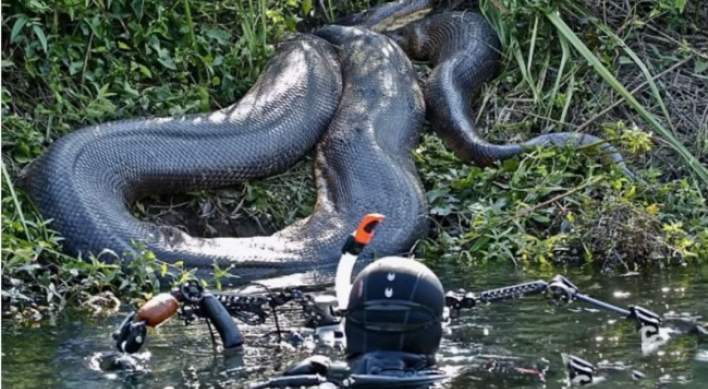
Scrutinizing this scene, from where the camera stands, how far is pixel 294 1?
37.7 feet

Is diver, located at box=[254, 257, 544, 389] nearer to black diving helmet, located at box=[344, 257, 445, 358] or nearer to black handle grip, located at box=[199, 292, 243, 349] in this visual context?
black diving helmet, located at box=[344, 257, 445, 358]

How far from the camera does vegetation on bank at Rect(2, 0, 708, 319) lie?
9086mm

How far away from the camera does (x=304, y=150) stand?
1047cm

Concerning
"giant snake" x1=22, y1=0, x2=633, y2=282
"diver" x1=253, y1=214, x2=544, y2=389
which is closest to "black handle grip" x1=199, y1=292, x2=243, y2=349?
"diver" x1=253, y1=214, x2=544, y2=389

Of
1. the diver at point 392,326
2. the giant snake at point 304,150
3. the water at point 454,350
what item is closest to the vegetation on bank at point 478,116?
the giant snake at point 304,150

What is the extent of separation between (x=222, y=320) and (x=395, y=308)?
3.48 ft

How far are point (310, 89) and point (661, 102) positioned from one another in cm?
248

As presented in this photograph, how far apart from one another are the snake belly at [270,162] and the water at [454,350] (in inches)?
54.5

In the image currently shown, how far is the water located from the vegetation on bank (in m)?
0.81

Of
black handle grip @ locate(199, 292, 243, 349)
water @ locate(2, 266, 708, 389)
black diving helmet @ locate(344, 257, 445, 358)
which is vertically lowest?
water @ locate(2, 266, 708, 389)

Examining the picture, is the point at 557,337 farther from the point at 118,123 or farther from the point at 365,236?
the point at 118,123

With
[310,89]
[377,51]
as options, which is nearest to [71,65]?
[310,89]

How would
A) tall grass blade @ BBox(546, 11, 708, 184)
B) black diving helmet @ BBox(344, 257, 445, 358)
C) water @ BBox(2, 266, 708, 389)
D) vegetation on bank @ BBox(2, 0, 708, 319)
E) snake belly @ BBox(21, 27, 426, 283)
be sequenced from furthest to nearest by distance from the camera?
tall grass blade @ BBox(546, 11, 708, 184) < vegetation on bank @ BBox(2, 0, 708, 319) < snake belly @ BBox(21, 27, 426, 283) < water @ BBox(2, 266, 708, 389) < black diving helmet @ BBox(344, 257, 445, 358)

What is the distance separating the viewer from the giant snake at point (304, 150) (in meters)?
8.96
